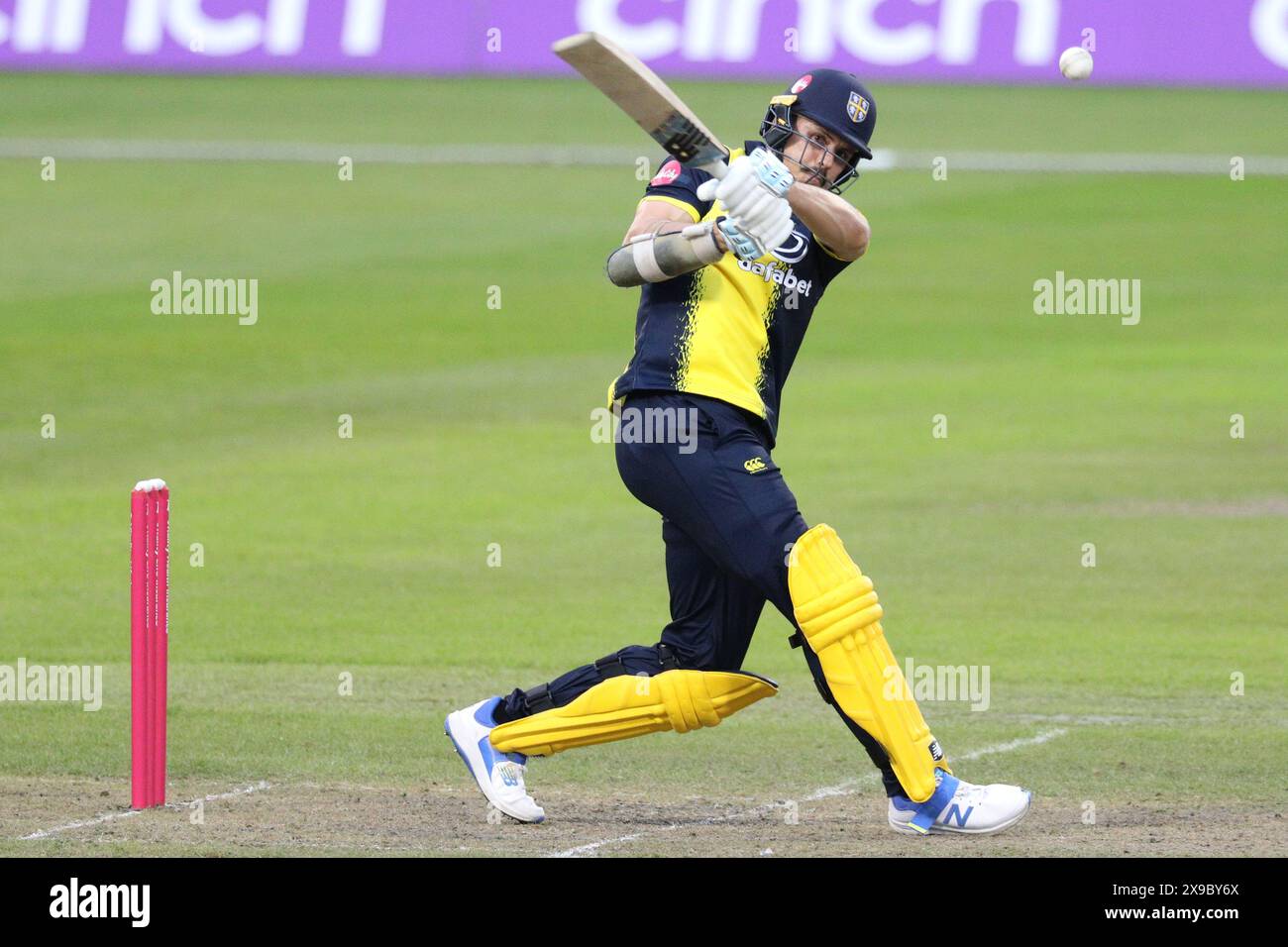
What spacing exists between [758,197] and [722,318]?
66cm

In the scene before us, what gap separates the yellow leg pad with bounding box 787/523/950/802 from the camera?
21.0 ft

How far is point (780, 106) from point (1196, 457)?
10.6 metres

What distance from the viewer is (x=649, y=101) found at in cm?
646

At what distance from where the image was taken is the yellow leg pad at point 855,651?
641 centimetres

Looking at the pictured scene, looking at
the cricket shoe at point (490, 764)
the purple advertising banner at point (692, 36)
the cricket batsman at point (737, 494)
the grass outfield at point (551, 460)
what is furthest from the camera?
the purple advertising banner at point (692, 36)

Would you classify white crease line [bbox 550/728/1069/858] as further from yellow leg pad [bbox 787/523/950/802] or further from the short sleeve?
the short sleeve

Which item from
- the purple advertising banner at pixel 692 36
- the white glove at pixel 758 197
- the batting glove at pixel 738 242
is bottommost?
the batting glove at pixel 738 242

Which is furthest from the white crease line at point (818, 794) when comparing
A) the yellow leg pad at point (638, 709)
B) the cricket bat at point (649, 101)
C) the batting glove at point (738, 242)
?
the cricket bat at point (649, 101)

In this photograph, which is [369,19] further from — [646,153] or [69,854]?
[69,854]

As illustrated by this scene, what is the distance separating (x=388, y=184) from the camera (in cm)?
2912

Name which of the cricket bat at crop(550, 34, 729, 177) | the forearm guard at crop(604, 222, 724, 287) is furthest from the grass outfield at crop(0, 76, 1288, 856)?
the cricket bat at crop(550, 34, 729, 177)

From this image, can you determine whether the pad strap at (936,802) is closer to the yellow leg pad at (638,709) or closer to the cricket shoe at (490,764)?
the yellow leg pad at (638,709)

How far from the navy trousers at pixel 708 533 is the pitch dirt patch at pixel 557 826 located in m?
0.38

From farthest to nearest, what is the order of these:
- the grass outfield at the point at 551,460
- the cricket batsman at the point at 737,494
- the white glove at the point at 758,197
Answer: the grass outfield at the point at 551,460
the cricket batsman at the point at 737,494
the white glove at the point at 758,197
